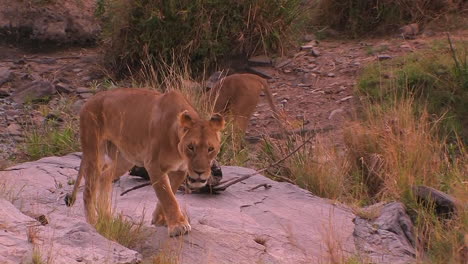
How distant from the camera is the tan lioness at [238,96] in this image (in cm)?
1180

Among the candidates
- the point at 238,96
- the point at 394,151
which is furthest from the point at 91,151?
the point at 238,96

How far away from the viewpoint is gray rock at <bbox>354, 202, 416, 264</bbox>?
736 cm

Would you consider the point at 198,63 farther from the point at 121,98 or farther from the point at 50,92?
the point at 121,98

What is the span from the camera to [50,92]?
46.4 ft

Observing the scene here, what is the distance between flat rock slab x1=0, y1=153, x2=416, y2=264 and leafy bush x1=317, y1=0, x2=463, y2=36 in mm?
6377

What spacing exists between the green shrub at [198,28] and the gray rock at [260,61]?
105 millimetres

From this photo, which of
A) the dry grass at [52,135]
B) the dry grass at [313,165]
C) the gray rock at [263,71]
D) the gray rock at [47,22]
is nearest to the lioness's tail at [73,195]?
the dry grass at [313,165]

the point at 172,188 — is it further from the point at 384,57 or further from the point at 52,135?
the point at 384,57

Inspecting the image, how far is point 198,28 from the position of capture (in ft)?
46.5

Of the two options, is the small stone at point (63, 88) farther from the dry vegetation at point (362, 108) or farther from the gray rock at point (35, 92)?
the dry vegetation at point (362, 108)

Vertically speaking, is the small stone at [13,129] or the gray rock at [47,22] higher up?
the gray rock at [47,22]

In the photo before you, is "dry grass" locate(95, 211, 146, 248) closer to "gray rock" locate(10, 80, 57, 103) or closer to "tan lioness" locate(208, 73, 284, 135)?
"tan lioness" locate(208, 73, 284, 135)

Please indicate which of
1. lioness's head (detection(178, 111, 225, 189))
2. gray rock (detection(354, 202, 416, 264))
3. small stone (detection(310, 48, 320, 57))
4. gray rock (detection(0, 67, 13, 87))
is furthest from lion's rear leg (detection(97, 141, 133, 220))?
gray rock (detection(0, 67, 13, 87))

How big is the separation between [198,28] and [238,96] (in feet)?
8.71
